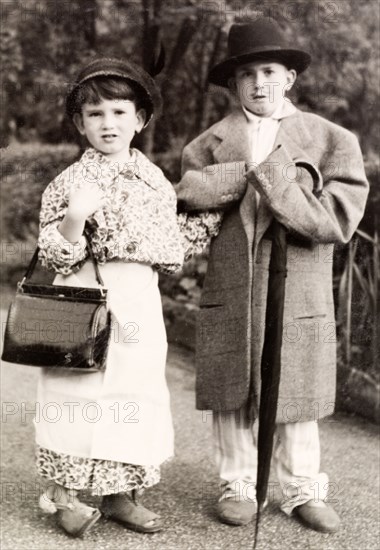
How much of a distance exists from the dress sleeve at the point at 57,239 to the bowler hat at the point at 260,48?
771 millimetres

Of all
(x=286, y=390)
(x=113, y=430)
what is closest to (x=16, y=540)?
(x=113, y=430)

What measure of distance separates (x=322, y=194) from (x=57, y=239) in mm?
985

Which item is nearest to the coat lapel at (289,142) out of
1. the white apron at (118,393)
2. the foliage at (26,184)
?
the white apron at (118,393)

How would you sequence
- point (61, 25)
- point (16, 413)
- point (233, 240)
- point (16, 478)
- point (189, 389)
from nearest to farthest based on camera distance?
1. point (233, 240)
2. point (16, 478)
3. point (16, 413)
4. point (189, 389)
5. point (61, 25)

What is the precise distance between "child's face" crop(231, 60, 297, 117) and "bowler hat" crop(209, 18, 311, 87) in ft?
0.09

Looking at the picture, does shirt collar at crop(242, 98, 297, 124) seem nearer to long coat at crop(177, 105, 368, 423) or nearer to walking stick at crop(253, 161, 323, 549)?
long coat at crop(177, 105, 368, 423)

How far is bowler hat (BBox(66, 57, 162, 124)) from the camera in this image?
10.2 ft

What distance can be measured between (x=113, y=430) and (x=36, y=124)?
5.00m

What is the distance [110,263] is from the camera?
10.2 feet

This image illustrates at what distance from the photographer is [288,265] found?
10.5 ft

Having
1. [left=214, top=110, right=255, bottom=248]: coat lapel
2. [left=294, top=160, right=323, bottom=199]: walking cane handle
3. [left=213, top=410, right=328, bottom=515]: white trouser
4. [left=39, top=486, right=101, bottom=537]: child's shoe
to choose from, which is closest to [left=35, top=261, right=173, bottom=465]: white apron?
[left=39, top=486, right=101, bottom=537]: child's shoe

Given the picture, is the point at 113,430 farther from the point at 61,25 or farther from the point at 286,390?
the point at 61,25

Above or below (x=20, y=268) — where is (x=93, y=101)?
above

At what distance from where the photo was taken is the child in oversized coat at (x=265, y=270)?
3.19 metres
